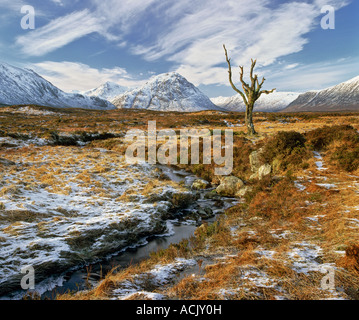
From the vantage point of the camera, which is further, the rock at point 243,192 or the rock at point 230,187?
the rock at point 230,187

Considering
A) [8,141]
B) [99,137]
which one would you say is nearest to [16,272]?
[8,141]

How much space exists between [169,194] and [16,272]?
950 cm

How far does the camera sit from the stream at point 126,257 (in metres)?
6.64

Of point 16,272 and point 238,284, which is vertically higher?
point 238,284

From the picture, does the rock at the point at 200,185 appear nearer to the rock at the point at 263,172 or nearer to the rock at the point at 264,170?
the rock at the point at 263,172

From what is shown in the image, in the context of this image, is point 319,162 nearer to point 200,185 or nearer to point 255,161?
point 255,161

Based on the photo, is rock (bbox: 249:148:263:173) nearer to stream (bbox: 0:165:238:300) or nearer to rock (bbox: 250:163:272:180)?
rock (bbox: 250:163:272:180)

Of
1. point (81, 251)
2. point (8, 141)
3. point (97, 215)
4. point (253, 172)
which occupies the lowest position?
point (81, 251)

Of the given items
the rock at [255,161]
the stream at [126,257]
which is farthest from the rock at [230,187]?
the rock at [255,161]

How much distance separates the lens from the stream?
6641 mm

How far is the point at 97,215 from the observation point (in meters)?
10.8

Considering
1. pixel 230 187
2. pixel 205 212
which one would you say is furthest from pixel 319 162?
pixel 205 212
